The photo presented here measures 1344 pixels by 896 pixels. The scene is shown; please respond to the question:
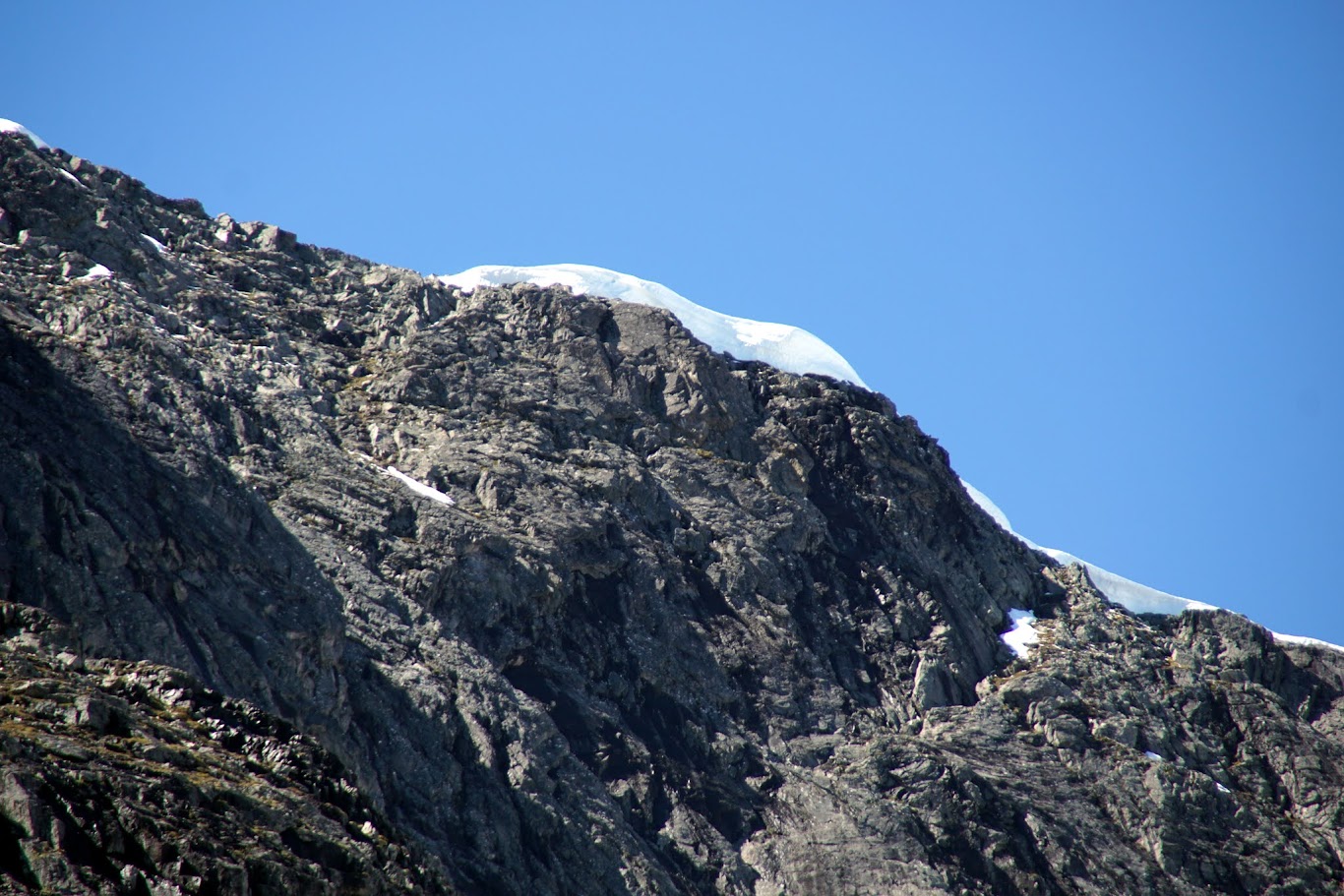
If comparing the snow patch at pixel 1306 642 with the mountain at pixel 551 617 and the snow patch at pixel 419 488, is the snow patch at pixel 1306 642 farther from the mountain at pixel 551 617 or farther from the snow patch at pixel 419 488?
the snow patch at pixel 419 488

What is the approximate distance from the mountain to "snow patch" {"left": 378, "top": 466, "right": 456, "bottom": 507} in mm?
476

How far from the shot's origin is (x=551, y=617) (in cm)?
7038

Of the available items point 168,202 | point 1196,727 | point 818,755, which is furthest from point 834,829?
point 168,202

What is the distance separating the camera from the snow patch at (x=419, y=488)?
72188 millimetres

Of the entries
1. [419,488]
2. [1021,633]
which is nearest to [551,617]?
[419,488]

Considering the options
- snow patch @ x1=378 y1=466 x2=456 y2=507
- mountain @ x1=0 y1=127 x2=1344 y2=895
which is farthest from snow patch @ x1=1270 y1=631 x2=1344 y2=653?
snow patch @ x1=378 y1=466 x2=456 y2=507

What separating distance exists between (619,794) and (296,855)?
110 ft

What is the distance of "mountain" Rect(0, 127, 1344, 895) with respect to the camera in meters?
51.7

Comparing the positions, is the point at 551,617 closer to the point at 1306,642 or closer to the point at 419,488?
the point at 419,488

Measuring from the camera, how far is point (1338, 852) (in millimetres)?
78250

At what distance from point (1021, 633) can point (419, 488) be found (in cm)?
3747

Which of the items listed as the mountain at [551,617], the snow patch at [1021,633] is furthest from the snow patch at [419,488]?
the snow patch at [1021,633]

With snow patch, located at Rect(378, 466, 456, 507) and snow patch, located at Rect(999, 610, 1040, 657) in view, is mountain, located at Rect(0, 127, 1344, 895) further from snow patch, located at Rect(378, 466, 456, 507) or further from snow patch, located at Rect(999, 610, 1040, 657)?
snow patch, located at Rect(378, 466, 456, 507)

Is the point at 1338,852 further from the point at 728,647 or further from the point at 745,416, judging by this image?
the point at 745,416
